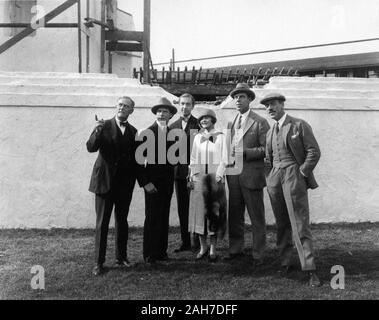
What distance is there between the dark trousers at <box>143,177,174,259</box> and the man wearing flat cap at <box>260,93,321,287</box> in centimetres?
120

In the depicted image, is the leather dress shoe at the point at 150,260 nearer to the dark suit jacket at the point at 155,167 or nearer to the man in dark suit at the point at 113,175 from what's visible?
the man in dark suit at the point at 113,175

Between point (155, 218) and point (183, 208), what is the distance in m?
0.73

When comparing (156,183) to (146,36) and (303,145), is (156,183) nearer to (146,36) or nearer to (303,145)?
(303,145)

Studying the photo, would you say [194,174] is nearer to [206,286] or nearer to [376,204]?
[206,286]

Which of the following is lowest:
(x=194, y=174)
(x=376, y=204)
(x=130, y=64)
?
(x=376, y=204)

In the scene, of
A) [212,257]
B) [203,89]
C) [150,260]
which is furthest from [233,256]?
[203,89]

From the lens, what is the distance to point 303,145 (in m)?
4.50

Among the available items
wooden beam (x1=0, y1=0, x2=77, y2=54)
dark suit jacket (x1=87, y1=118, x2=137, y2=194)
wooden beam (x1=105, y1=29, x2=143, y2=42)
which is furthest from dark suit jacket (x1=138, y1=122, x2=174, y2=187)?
wooden beam (x1=105, y1=29, x2=143, y2=42)

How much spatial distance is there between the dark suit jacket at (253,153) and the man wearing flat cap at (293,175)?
31 centimetres

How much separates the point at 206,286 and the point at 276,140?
1604 millimetres

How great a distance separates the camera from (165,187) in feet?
17.0

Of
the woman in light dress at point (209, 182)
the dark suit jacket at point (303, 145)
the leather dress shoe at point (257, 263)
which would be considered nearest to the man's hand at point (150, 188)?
the woman in light dress at point (209, 182)

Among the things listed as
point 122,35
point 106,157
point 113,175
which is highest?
point 122,35
